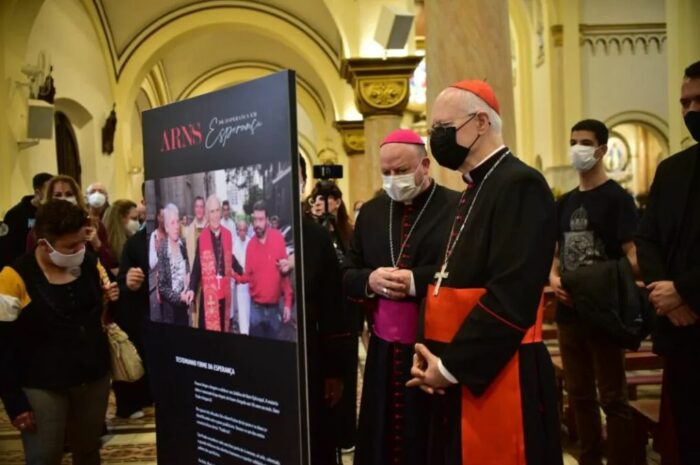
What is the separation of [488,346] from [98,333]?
1881 millimetres

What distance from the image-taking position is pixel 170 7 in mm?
13328

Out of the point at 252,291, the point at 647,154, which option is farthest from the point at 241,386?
the point at 647,154

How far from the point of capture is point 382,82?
1012 cm

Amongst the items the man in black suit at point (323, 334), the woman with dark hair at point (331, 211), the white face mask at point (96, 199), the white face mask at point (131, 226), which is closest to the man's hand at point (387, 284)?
the man in black suit at point (323, 334)

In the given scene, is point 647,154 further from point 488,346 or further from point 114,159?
point 488,346

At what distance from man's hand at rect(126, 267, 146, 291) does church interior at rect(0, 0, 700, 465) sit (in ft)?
2.31

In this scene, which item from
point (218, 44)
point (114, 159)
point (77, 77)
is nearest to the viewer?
point (77, 77)

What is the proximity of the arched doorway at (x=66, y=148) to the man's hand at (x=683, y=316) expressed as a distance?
33.0 ft

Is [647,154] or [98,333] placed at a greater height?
[647,154]

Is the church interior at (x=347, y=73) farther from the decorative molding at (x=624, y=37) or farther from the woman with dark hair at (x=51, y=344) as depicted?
the woman with dark hair at (x=51, y=344)

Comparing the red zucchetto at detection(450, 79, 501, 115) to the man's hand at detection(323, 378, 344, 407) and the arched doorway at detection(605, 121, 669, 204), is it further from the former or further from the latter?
the arched doorway at detection(605, 121, 669, 204)

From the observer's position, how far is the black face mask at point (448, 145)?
2316mm

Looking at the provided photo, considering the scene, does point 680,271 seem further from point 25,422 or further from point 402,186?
point 25,422

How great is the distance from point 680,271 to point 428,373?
3.31 feet
